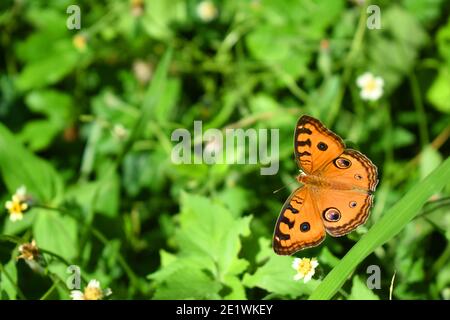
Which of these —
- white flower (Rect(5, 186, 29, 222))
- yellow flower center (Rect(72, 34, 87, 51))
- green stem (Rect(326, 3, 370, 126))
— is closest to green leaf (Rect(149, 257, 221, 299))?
white flower (Rect(5, 186, 29, 222))

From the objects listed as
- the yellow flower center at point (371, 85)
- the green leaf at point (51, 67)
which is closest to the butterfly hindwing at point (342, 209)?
the yellow flower center at point (371, 85)

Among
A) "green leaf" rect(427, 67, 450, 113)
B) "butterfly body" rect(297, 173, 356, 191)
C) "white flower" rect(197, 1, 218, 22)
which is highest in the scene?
"white flower" rect(197, 1, 218, 22)

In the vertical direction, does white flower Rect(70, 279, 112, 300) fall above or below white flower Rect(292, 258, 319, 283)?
below

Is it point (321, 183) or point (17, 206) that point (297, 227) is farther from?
point (17, 206)

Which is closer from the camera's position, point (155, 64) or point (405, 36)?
point (405, 36)

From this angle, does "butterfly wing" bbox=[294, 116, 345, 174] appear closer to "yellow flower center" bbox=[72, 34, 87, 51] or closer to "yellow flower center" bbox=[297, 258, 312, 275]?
"yellow flower center" bbox=[297, 258, 312, 275]

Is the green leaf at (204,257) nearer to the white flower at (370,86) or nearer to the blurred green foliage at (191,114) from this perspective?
the blurred green foliage at (191,114)
